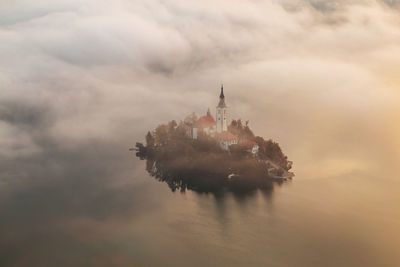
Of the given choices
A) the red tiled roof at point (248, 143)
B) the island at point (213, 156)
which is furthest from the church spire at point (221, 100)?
the red tiled roof at point (248, 143)

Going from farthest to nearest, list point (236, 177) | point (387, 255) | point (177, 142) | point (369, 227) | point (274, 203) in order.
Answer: point (177, 142) → point (236, 177) → point (274, 203) → point (369, 227) → point (387, 255)


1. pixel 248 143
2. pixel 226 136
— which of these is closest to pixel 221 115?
pixel 226 136

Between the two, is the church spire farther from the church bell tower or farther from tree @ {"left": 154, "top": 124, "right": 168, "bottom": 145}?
tree @ {"left": 154, "top": 124, "right": 168, "bottom": 145}

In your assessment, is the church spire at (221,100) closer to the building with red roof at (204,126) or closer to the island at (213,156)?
the island at (213,156)

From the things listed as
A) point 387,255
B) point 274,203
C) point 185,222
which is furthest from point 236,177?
point 387,255

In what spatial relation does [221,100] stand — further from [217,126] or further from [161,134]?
[161,134]

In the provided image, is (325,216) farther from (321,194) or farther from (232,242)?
(232,242)

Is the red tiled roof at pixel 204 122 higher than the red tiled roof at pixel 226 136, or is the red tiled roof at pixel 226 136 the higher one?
the red tiled roof at pixel 204 122
